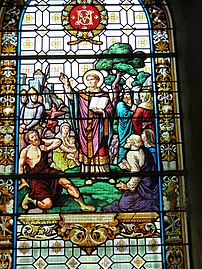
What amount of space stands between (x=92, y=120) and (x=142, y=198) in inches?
38.6

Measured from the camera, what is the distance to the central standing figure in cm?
812

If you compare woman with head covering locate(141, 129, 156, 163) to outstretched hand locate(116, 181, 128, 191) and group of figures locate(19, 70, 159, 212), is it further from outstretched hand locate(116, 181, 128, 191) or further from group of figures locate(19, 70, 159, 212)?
outstretched hand locate(116, 181, 128, 191)

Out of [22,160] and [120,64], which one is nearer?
[22,160]

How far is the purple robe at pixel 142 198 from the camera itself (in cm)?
788

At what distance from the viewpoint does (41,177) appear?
26.3ft

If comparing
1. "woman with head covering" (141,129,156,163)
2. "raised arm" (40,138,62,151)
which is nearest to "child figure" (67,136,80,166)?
"raised arm" (40,138,62,151)

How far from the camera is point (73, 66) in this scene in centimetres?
862

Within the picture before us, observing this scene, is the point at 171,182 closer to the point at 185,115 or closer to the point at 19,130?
the point at 185,115

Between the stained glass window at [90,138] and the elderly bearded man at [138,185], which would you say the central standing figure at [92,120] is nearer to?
the stained glass window at [90,138]

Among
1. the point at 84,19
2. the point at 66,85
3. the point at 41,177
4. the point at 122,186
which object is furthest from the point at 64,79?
the point at 122,186

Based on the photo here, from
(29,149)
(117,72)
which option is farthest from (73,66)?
(29,149)

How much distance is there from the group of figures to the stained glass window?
10 millimetres

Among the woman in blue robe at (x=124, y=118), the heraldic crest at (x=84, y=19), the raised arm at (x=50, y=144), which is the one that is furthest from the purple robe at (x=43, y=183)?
the heraldic crest at (x=84, y=19)

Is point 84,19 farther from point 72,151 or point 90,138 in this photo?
point 72,151
